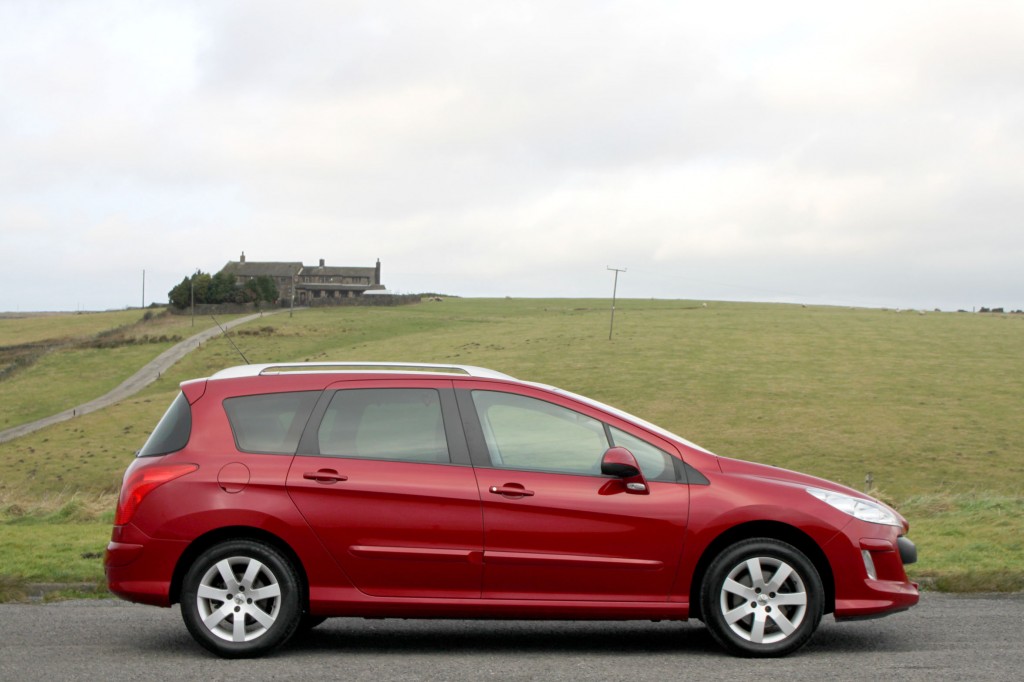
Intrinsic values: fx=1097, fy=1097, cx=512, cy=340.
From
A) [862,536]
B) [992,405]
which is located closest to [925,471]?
[992,405]

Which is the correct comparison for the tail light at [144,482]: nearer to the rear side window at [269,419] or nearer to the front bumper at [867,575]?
the rear side window at [269,419]

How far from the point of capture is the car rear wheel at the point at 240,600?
6840 millimetres

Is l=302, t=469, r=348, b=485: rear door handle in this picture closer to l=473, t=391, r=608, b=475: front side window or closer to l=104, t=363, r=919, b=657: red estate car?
l=104, t=363, r=919, b=657: red estate car

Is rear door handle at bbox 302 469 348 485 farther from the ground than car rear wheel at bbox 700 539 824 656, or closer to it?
farther from the ground

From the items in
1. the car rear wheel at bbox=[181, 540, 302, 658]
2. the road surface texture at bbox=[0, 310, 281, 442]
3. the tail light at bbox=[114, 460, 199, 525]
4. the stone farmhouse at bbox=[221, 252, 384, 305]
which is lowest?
the road surface texture at bbox=[0, 310, 281, 442]

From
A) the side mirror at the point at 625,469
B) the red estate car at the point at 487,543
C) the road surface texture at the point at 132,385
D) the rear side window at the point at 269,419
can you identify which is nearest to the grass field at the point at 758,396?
the road surface texture at the point at 132,385

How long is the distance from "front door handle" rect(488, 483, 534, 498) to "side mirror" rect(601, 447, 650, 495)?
51 cm

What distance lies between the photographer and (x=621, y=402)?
4988 cm

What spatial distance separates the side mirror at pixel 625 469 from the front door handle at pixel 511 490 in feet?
1.68

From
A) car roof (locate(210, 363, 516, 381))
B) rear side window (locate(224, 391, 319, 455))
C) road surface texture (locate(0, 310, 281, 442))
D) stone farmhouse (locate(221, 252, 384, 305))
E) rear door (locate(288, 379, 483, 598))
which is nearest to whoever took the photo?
rear door (locate(288, 379, 483, 598))

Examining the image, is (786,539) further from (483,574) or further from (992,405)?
(992,405)

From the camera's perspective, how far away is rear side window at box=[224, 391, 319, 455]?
7164 millimetres

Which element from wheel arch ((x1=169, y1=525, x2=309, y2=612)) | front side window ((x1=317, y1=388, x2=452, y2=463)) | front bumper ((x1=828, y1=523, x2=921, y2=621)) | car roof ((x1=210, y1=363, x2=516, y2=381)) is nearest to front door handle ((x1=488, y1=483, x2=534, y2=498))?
front side window ((x1=317, y1=388, x2=452, y2=463))

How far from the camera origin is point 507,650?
713 centimetres
